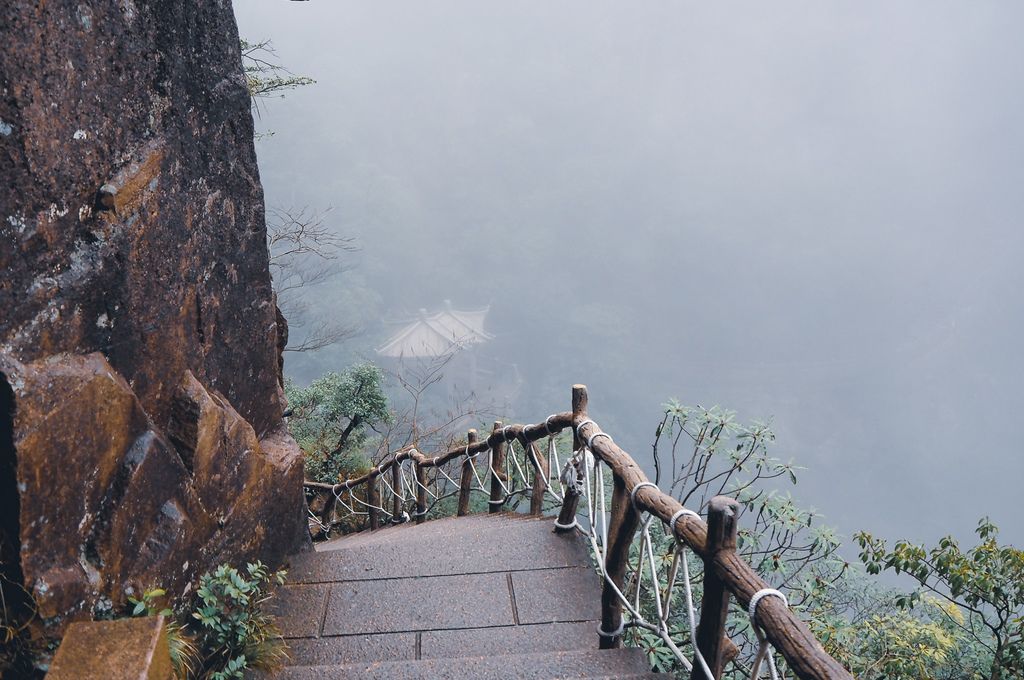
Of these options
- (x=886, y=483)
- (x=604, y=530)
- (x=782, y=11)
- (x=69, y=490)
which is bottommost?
(x=886, y=483)

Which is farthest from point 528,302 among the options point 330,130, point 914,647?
point 914,647

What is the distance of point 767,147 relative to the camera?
73.5 meters

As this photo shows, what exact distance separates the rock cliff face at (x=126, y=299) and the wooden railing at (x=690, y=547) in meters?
1.58

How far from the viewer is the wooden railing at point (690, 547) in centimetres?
158

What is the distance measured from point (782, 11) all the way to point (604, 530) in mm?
96466

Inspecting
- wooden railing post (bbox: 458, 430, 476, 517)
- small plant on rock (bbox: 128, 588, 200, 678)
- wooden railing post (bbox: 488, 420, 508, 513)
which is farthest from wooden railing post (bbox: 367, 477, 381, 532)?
small plant on rock (bbox: 128, 588, 200, 678)

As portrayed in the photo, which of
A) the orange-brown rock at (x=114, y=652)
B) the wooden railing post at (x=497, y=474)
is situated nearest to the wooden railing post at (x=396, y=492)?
the wooden railing post at (x=497, y=474)

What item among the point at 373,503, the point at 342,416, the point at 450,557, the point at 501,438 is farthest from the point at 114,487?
the point at 342,416

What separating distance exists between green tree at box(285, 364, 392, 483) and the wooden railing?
6.22 meters

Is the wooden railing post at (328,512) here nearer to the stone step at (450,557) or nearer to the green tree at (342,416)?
the green tree at (342,416)

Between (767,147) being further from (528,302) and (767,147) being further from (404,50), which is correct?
(404,50)

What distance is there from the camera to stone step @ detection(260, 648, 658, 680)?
2.42m

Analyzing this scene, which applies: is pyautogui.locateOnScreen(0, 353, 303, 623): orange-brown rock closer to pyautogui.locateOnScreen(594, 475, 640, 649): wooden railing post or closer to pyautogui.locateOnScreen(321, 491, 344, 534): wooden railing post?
pyautogui.locateOnScreen(594, 475, 640, 649): wooden railing post

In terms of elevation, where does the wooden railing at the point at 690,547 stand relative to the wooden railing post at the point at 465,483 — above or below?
above
